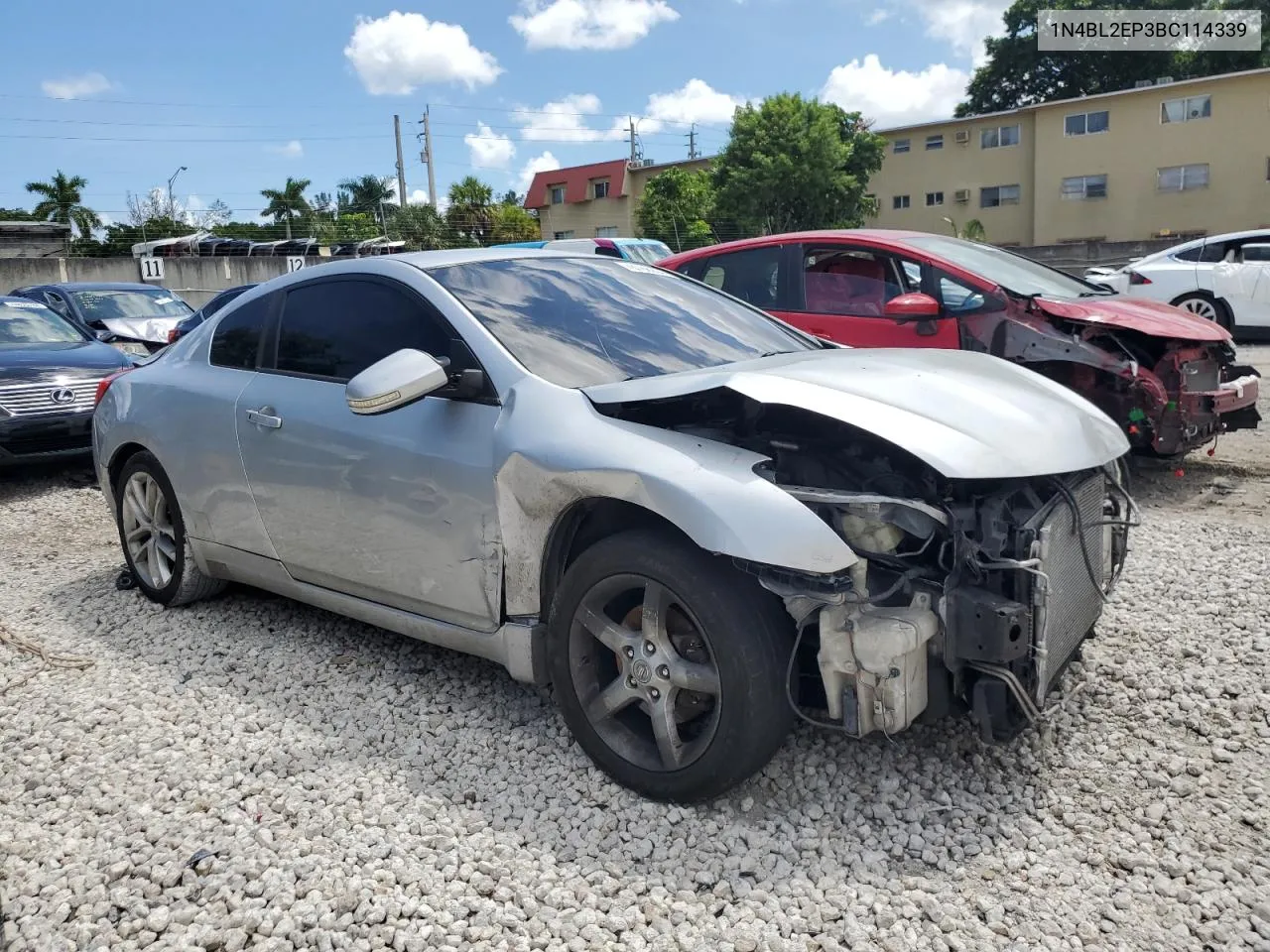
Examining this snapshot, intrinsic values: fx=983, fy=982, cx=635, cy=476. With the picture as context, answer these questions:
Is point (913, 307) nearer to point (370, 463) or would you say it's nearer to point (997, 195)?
point (370, 463)

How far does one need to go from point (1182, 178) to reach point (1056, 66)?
1996cm

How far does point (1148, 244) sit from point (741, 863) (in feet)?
82.4

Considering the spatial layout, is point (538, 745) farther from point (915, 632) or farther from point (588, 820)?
point (915, 632)

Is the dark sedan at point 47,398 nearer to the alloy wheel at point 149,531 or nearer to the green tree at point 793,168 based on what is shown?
the alloy wheel at point 149,531

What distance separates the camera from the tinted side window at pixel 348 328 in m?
3.42

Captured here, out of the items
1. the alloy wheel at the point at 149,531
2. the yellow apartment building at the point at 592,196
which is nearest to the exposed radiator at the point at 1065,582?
the alloy wheel at the point at 149,531

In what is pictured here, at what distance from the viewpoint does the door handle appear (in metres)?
3.73

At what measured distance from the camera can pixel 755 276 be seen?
21.9 feet

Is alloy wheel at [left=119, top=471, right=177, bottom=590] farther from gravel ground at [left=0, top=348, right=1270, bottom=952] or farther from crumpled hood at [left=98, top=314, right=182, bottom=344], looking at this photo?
crumpled hood at [left=98, top=314, right=182, bottom=344]

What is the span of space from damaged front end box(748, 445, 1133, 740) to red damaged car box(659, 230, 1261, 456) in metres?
3.07

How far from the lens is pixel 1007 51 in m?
52.8

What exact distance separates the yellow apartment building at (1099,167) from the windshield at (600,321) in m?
32.6

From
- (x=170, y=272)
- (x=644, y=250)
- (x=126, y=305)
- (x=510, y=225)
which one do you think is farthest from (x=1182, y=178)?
(x=126, y=305)

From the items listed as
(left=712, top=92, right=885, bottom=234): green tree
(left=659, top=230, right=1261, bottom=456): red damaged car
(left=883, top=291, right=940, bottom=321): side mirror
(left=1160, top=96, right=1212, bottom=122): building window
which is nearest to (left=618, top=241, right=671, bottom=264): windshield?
(left=659, top=230, right=1261, bottom=456): red damaged car
